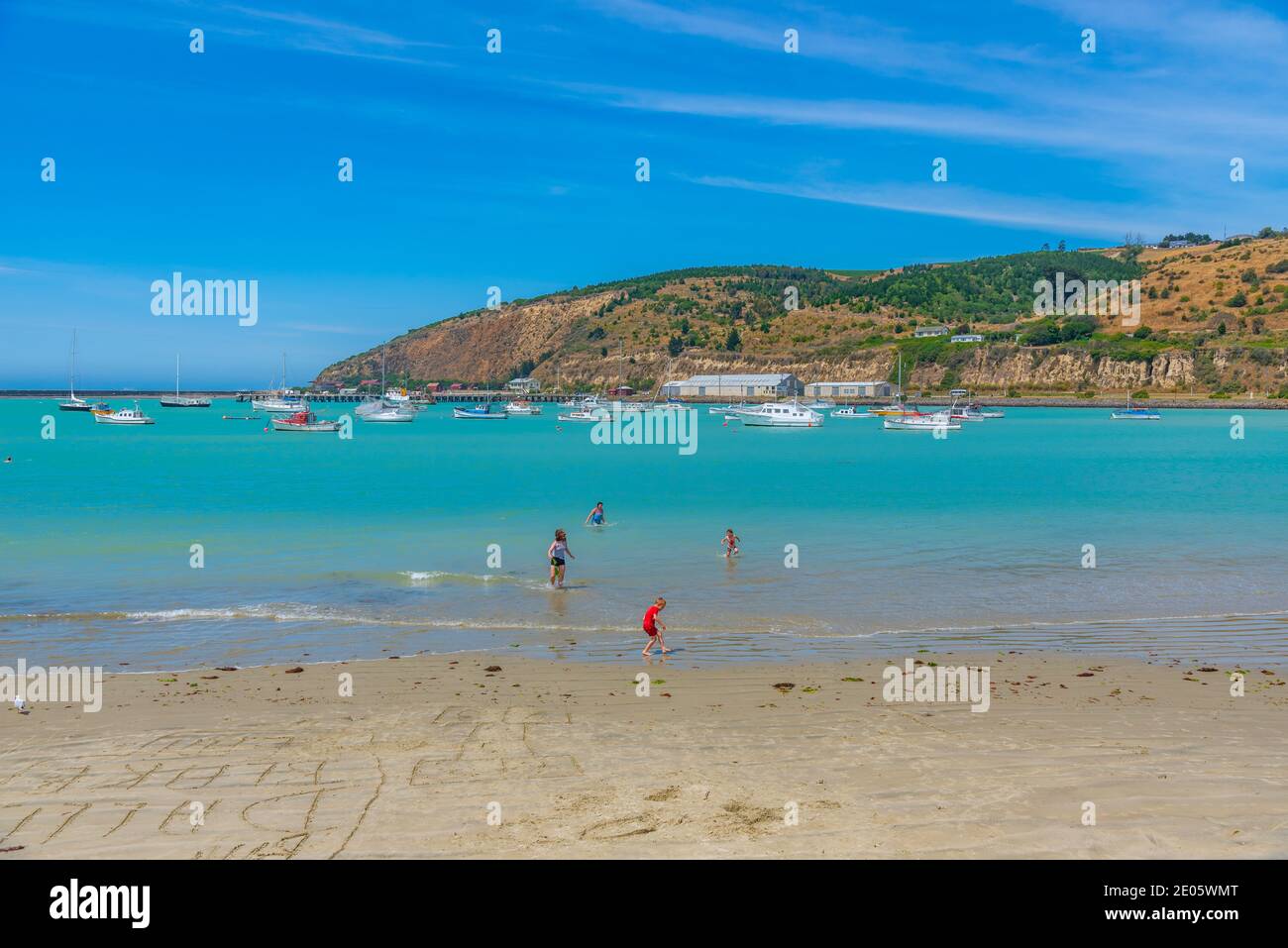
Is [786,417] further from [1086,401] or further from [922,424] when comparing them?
[1086,401]

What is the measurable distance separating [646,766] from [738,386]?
17101cm

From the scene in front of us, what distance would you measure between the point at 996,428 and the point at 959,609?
9638cm

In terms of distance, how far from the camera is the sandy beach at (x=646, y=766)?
722 cm

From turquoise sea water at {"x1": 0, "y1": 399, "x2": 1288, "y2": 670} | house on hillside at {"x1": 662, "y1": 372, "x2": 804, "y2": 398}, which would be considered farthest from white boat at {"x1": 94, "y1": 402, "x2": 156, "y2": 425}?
house on hillside at {"x1": 662, "y1": 372, "x2": 804, "y2": 398}

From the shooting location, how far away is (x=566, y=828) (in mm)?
7469

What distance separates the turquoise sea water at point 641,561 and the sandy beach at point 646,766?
2.45 metres

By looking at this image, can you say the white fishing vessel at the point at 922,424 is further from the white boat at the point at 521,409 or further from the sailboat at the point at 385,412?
the white boat at the point at 521,409

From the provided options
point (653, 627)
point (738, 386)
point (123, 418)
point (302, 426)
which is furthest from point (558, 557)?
point (738, 386)

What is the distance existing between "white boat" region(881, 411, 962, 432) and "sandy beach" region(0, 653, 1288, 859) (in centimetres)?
9394

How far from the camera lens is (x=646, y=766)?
9.12 meters

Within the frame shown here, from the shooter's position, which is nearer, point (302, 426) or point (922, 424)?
point (922, 424)

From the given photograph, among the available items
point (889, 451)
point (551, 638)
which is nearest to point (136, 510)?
point (551, 638)

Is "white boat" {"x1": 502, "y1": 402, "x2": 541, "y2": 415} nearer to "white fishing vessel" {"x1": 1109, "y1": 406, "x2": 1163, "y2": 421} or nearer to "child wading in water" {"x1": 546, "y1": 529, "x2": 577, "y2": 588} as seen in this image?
"white fishing vessel" {"x1": 1109, "y1": 406, "x2": 1163, "y2": 421}
